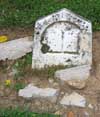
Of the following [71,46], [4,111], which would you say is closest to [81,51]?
[71,46]

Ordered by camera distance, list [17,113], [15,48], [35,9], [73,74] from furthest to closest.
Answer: [35,9], [15,48], [73,74], [17,113]

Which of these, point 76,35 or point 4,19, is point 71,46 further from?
point 4,19

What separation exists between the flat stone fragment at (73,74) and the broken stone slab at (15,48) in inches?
25.4

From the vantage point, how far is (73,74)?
17.6ft

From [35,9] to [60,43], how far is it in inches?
57.5

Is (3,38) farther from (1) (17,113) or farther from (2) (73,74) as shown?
(1) (17,113)

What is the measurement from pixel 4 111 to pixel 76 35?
4.14ft

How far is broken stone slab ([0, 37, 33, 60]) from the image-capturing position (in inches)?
227


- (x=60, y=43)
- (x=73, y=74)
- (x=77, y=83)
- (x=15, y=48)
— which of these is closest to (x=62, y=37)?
(x=60, y=43)

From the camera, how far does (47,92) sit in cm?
509

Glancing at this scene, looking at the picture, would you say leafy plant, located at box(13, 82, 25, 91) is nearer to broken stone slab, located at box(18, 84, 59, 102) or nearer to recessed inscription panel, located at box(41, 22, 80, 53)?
broken stone slab, located at box(18, 84, 59, 102)

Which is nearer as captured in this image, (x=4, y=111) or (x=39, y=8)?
(x=4, y=111)

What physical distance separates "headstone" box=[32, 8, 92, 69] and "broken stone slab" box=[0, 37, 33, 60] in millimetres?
373

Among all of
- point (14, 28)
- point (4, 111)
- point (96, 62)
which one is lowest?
point (4, 111)
